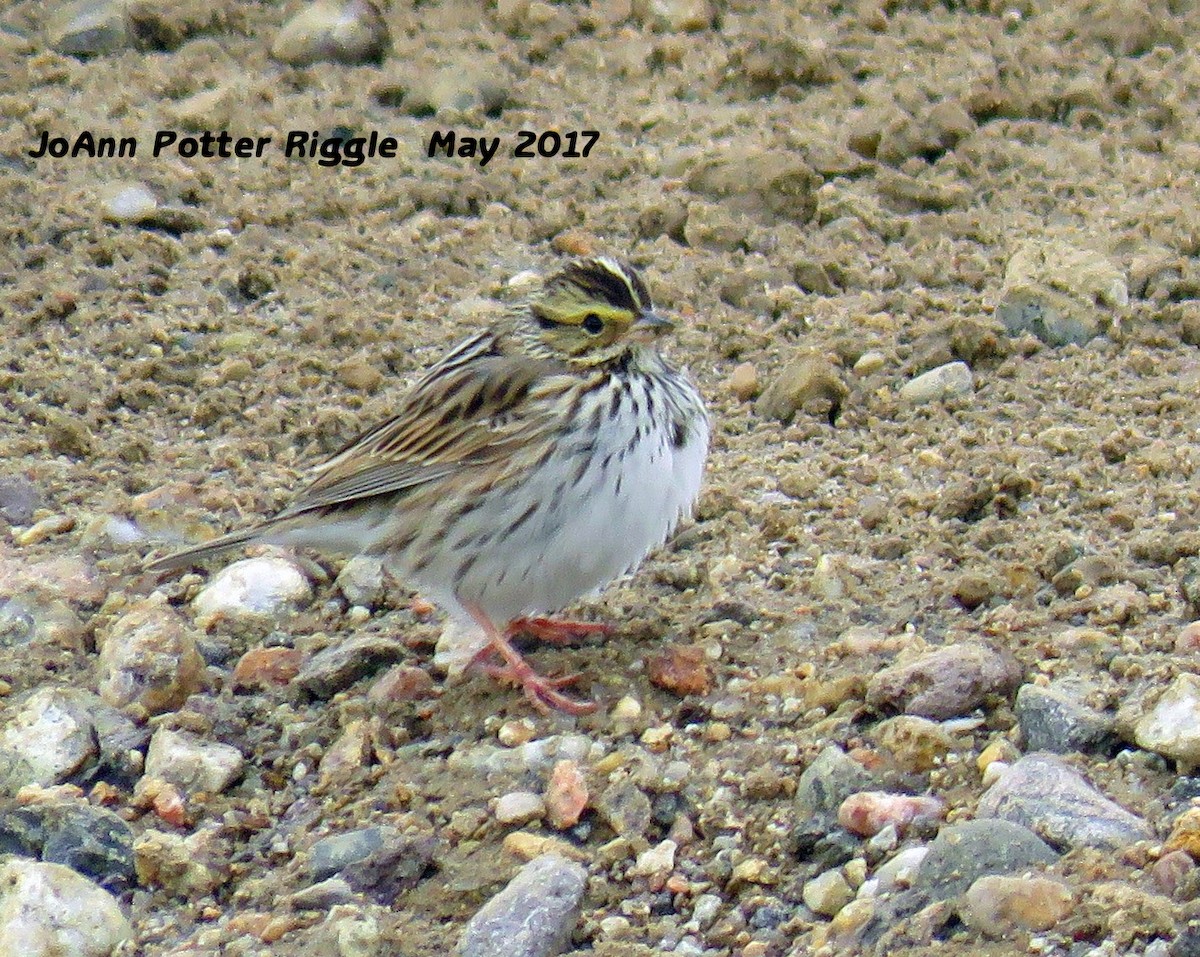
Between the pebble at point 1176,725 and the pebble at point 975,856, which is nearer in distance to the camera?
the pebble at point 975,856

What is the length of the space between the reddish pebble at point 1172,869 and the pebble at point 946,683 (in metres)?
0.89

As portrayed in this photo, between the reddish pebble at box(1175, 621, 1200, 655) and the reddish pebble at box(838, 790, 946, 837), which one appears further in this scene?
the reddish pebble at box(1175, 621, 1200, 655)

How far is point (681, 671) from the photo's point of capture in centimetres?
558

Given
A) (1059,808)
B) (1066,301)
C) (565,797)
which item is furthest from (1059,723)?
(1066,301)

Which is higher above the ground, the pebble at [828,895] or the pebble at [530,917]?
the pebble at [828,895]

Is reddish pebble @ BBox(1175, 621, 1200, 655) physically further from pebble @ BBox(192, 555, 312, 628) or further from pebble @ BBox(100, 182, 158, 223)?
pebble @ BBox(100, 182, 158, 223)

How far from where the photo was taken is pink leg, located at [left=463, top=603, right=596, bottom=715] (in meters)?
5.57

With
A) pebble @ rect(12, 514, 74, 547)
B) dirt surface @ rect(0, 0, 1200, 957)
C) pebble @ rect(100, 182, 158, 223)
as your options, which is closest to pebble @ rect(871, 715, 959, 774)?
dirt surface @ rect(0, 0, 1200, 957)

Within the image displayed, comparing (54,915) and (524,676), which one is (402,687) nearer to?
(524,676)

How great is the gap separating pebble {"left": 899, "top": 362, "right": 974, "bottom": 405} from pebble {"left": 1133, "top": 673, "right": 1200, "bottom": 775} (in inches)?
95.1

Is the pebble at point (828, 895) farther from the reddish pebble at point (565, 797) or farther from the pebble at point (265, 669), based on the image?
the pebble at point (265, 669)

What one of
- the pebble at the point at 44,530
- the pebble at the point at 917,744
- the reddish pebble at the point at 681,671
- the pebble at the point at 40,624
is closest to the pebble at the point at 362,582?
the pebble at the point at 40,624

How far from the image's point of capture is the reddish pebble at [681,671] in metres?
5.55

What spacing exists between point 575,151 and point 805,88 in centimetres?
123
